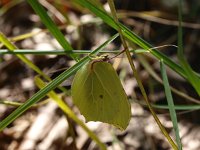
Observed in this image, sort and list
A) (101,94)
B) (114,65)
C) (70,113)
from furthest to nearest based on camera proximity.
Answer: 1. (114,65)
2. (70,113)
3. (101,94)

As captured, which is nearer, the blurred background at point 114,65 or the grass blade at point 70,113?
the grass blade at point 70,113

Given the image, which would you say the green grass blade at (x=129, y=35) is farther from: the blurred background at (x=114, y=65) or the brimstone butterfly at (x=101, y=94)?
the blurred background at (x=114, y=65)

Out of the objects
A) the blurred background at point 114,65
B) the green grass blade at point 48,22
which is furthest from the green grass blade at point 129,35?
the blurred background at point 114,65

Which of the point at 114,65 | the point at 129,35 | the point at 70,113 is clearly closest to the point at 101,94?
the point at 129,35

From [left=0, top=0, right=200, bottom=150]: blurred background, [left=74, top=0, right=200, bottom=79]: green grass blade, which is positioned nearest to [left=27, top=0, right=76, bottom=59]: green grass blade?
[left=74, top=0, right=200, bottom=79]: green grass blade

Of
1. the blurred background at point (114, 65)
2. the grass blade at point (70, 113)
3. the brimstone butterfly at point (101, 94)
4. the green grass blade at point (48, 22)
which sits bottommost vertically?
the blurred background at point (114, 65)

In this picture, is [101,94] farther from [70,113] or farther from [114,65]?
[114,65]

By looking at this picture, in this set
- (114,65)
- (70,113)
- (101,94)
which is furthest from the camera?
(114,65)

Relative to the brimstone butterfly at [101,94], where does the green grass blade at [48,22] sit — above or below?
above

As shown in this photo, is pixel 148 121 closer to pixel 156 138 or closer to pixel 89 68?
pixel 156 138

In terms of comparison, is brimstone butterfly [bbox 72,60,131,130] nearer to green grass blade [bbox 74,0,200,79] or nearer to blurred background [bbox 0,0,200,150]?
green grass blade [bbox 74,0,200,79]
